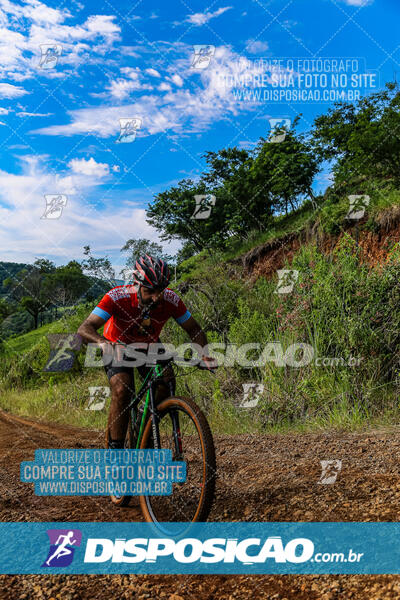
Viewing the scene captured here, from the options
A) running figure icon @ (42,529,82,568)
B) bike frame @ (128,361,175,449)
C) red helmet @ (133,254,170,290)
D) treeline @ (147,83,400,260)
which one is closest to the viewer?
running figure icon @ (42,529,82,568)

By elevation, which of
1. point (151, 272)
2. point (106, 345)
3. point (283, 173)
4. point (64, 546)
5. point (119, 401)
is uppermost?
point (283, 173)

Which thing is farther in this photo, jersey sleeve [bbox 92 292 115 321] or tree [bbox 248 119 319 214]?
tree [bbox 248 119 319 214]

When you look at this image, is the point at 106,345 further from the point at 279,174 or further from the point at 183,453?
the point at 279,174

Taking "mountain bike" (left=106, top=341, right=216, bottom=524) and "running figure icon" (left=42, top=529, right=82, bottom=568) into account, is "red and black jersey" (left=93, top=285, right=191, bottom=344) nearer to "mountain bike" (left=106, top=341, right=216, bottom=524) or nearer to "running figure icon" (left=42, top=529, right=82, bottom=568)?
"mountain bike" (left=106, top=341, right=216, bottom=524)

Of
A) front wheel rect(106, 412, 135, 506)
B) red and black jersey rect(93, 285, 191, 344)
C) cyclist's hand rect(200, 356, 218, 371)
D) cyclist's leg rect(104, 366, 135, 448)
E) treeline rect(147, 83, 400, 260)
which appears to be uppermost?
treeline rect(147, 83, 400, 260)

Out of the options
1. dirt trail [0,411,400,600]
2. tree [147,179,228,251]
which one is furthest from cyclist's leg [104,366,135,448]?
tree [147,179,228,251]

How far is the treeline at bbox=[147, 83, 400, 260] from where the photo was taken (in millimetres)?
14656

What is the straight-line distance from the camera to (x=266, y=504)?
3.94m

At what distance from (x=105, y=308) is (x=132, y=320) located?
26cm

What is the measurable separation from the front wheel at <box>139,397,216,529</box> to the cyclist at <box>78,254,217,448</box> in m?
0.26

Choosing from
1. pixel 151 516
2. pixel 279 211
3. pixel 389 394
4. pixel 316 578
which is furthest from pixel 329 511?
pixel 279 211

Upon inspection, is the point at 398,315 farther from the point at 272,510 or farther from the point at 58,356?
the point at 58,356

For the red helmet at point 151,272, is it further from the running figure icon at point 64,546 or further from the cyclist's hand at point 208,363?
the running figure icon at point 64,546

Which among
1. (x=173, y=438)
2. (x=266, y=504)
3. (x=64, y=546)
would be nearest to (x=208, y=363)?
(x=173, y=438)
